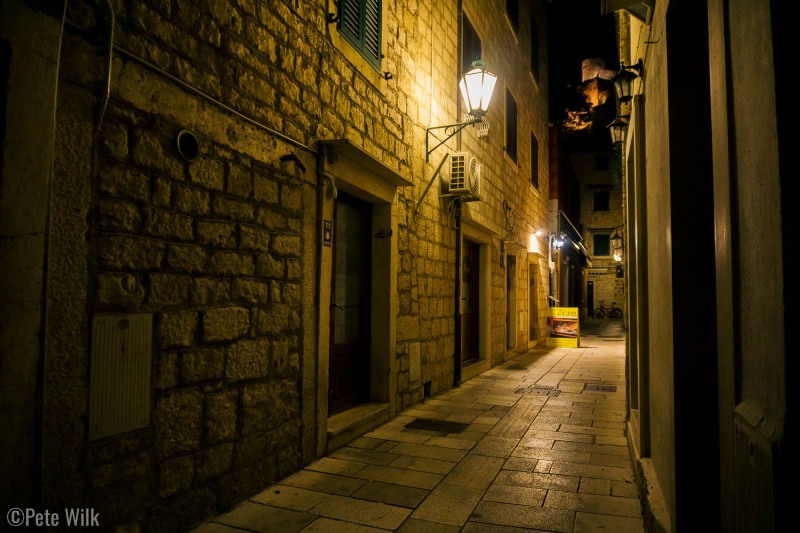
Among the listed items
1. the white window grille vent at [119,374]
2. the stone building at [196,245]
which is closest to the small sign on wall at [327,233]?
the stone building at [196,245]

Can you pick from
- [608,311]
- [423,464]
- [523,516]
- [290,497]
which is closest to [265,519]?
[290,497]

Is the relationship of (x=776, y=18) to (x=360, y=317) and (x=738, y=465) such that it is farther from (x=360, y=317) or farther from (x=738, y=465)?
(x=360, y=317)

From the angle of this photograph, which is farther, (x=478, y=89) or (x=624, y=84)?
(x=478, y=89)

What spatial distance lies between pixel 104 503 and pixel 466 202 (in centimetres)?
655

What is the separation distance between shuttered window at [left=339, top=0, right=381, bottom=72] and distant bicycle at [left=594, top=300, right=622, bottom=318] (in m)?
28.2

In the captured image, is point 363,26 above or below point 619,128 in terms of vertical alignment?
above

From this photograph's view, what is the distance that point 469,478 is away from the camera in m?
3.79

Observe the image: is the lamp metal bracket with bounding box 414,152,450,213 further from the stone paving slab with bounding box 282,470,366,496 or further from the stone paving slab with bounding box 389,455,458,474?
the stone paving slab with bounding box 282,470,366,496

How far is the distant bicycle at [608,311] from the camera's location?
2970 centimetres

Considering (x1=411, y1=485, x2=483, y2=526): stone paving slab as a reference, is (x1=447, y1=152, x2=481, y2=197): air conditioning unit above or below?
above

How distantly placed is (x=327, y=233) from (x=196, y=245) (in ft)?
4.98

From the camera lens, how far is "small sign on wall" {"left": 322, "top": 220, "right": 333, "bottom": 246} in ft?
14.1

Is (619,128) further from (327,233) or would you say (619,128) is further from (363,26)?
(327,233)

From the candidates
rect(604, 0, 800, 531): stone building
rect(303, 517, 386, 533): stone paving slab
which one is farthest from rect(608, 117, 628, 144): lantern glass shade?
rect(303, 517, 386, 533): stone paving slab
